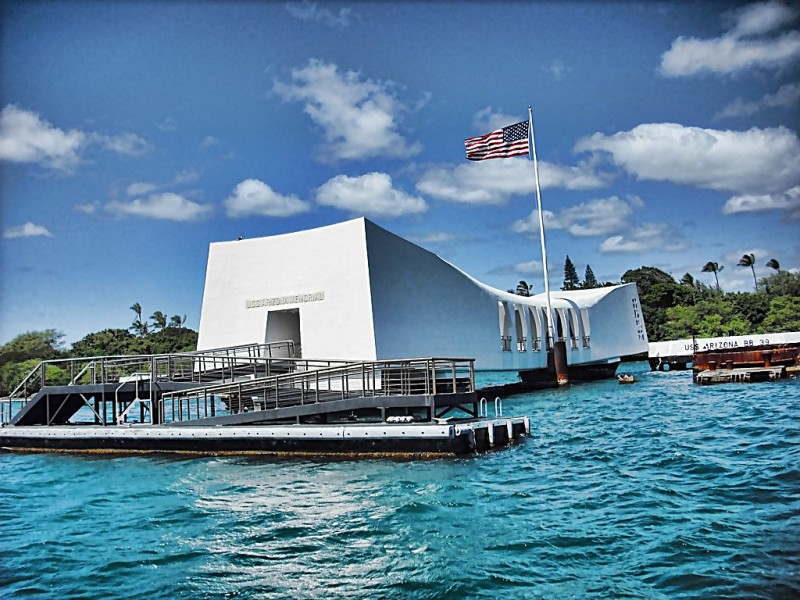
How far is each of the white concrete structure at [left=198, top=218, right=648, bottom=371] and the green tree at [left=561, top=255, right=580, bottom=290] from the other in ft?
241

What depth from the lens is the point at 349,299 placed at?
23.6 meters

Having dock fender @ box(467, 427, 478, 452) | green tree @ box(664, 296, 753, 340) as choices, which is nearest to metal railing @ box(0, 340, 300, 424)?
dock fender @ box(467, 427, 478, 452)

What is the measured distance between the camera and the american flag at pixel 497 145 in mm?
28891

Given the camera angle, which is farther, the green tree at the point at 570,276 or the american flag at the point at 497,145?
the green tree at the point at 570,276

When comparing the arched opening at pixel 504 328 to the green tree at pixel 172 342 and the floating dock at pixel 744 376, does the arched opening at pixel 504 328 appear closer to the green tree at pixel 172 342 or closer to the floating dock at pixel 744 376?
the floating dock at pixel 744 376

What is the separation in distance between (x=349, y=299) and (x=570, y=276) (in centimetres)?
8495

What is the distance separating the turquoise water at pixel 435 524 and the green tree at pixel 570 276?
3596 inches

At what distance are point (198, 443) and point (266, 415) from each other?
1.59 m

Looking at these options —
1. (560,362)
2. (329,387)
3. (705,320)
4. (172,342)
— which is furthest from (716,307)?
(329,387)

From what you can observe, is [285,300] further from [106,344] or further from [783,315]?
[783,315]

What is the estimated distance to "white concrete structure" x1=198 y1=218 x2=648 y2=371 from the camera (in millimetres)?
23516

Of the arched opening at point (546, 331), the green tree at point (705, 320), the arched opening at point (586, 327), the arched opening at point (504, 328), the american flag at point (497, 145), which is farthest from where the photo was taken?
the green tree at point (705, 320)

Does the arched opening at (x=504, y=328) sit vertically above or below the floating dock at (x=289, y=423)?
above

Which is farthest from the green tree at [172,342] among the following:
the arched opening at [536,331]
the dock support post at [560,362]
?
Result: the dock support post at [560,362]
